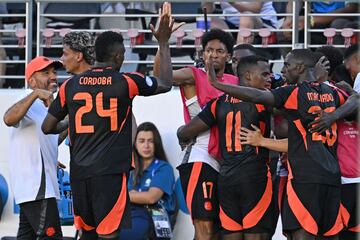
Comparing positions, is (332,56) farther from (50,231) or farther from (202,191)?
(50,231)

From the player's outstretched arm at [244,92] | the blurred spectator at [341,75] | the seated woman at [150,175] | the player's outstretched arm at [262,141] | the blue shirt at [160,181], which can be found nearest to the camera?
the player's outstretched arm at [244,92]

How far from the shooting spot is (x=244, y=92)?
884 cm

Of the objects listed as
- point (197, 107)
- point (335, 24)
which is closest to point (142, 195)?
point (197, 107)

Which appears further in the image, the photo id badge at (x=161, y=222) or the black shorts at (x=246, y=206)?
the photo id badge at (x=161, y=222)

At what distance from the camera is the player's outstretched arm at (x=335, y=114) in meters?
8.92

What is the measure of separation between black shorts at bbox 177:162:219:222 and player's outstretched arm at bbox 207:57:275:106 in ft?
3.15

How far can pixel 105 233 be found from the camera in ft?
28.2

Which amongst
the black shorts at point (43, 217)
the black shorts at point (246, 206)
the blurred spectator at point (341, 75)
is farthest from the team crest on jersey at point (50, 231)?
the blurred spectator at point (341, 75)

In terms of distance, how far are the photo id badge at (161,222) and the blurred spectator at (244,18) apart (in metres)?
2.56

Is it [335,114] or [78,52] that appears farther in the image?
[78,52]

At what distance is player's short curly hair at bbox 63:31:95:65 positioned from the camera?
9.19 meters

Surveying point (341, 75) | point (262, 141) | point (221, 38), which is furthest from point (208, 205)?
point (341, 75)

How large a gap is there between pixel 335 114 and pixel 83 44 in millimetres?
2106

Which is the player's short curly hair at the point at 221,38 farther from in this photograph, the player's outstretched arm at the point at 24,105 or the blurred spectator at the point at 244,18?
the blurred spectator at the point at 244,18
